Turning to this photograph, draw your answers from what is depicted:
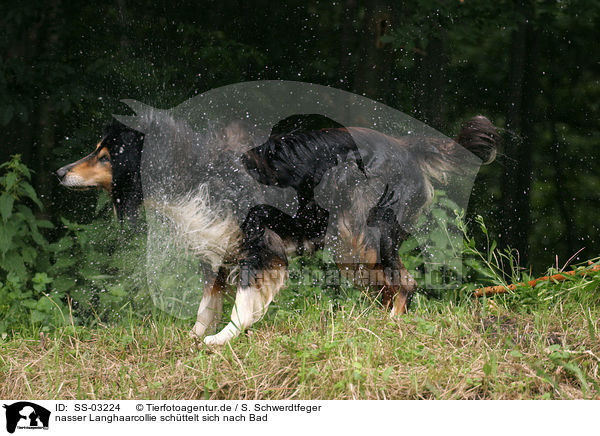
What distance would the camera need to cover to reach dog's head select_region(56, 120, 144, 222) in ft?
11.8

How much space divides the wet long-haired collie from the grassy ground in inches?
9.2

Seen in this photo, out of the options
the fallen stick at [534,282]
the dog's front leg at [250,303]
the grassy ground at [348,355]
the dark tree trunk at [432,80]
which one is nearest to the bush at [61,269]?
the grassy ground at [348,355]

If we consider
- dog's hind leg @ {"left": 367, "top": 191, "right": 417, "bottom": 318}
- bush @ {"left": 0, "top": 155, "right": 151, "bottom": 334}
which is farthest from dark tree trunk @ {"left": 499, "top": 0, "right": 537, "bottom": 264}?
bush @ {"left": 0, "top": 155, "right": 151, "bottom": 334}

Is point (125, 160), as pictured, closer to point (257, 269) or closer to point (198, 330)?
point (257, 269)

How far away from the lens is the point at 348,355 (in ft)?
10.1

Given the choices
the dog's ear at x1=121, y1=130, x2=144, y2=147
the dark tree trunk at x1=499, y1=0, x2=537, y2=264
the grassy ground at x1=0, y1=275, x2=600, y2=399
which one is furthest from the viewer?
the dark tree trunk at x1=499, y1=0, x2=537, y2=264

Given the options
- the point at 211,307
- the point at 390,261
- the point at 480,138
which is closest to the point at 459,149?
the point at 480,138

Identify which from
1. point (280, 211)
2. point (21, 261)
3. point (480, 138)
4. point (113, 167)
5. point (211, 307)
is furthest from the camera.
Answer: point (21, 261)

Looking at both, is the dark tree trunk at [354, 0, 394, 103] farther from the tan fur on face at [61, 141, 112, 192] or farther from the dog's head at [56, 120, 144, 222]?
the tan fur on face at [61, 141, 112, 192]

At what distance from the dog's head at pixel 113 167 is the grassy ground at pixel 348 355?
93 centimetres

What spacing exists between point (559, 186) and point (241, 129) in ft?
13.1
